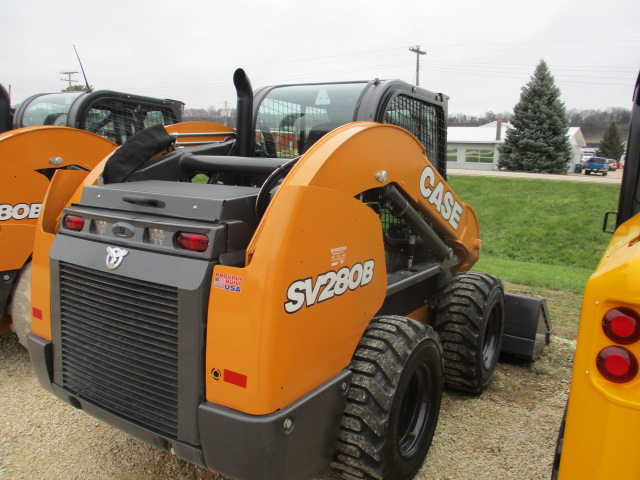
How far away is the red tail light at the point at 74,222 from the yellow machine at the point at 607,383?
85.6 inches

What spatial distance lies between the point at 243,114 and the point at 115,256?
1.49 m

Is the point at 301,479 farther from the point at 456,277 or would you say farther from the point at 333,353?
the point at 456,277

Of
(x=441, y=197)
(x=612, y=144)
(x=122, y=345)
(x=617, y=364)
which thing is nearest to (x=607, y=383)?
(x=617, y=364)

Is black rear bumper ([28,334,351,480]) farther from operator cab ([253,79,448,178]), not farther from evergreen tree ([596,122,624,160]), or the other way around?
evergreen tree ([596,122,624,160])

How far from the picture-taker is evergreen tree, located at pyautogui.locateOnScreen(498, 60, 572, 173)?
30370 mm

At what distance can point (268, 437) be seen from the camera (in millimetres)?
1888

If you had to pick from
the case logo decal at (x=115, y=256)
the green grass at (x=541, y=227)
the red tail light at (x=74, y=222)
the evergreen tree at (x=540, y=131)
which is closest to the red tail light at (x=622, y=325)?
the case logo decal at (x=115, y=256)

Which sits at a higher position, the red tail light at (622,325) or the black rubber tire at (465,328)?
the red tail light at (622,325)

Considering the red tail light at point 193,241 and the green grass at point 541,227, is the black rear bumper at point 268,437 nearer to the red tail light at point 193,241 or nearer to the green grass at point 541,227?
the red tail light at point 193,241

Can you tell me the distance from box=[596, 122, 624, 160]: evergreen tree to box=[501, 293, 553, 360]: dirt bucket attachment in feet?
183

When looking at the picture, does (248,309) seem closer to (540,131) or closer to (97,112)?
(97,112)

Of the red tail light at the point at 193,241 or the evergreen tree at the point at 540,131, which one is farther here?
the evergreen tree at the point at 540,131

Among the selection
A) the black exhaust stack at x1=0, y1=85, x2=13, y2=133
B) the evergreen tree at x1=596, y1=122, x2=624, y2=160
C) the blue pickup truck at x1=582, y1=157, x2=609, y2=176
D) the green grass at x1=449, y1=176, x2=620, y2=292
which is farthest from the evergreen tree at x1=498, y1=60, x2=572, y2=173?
the black exhaust stack at x1=0, y1=85, x2=13, y2=133

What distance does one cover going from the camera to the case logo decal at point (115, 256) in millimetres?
2188
